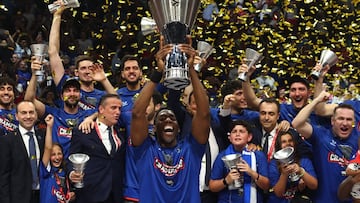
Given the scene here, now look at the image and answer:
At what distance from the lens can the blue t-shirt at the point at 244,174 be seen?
8.61 metres

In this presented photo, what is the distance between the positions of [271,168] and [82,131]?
6.45 feet

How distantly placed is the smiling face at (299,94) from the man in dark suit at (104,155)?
197 cm

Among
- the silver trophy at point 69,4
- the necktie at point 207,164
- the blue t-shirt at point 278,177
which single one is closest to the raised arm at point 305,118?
the blue t-shirt at point 278,177

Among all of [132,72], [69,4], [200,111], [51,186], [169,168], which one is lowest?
[51,186]

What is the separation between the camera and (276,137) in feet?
29.0

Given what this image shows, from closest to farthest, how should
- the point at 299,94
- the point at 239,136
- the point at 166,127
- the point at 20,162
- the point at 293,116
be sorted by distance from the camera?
1. the point at 166,127
2. the point at 239,136
3. the point at 20,162
4. the point at 299,94
5. the point at 293,116

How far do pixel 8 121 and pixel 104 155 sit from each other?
1.49 metres

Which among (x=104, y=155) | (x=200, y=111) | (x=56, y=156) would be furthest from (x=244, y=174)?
(x=56, y=156)

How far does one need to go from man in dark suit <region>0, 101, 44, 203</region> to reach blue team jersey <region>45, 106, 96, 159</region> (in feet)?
1.10

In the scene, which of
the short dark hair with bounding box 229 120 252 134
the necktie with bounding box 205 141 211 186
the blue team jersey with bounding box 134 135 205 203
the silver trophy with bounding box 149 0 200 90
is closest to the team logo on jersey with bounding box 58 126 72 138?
the necktie with bounding box 205 141 211 186

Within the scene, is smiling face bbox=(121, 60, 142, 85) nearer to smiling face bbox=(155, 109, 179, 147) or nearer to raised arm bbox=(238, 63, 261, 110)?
raised arm bbox=(238, 63, 261, 110)

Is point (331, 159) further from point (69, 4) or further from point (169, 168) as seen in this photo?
point (69, 4)

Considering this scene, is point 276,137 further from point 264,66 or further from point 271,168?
point 264,66

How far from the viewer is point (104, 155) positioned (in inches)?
341
